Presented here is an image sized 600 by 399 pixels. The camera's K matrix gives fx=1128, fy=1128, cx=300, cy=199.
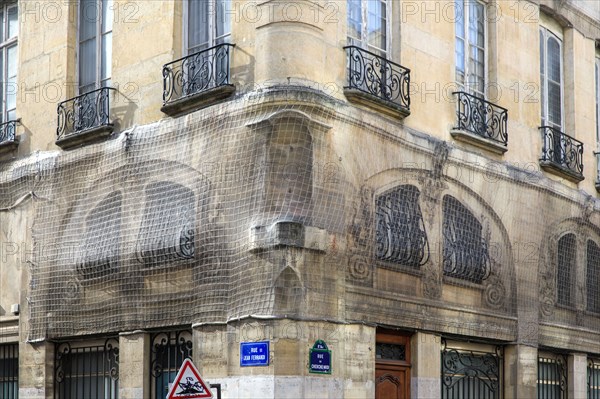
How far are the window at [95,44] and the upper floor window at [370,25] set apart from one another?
3559mm

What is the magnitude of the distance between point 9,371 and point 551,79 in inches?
379

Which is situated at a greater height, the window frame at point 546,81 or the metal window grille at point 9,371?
the window frame at point 546,81

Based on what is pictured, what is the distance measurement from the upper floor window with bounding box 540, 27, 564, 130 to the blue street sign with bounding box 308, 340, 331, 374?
6.87 m

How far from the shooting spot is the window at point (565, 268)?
17578mm

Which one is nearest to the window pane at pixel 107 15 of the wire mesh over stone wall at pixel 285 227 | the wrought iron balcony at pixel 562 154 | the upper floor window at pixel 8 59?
the wire mesh over stone wall at pixel 285 227

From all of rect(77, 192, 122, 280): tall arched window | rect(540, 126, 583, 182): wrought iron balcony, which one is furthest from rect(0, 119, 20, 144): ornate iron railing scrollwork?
rect(540, 126, 583, 182): wrought iron balcony

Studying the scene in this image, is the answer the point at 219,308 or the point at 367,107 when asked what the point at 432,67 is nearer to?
the point at 367,107

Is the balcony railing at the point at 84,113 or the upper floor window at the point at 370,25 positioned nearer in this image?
the upper floor window at the point at 370,25

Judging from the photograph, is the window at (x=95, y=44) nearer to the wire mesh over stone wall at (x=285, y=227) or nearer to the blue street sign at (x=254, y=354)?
the wire mesh over stone wall at (x=285, y=227)

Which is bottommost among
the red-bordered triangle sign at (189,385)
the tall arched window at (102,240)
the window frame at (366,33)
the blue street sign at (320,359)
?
the red-bordered triangle sign at (189,385)

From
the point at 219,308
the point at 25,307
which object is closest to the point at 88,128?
the point at 25,307

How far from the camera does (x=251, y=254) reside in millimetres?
12773

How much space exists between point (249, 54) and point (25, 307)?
515cm

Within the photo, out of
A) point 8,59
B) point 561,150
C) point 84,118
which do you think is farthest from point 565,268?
point 8,59
